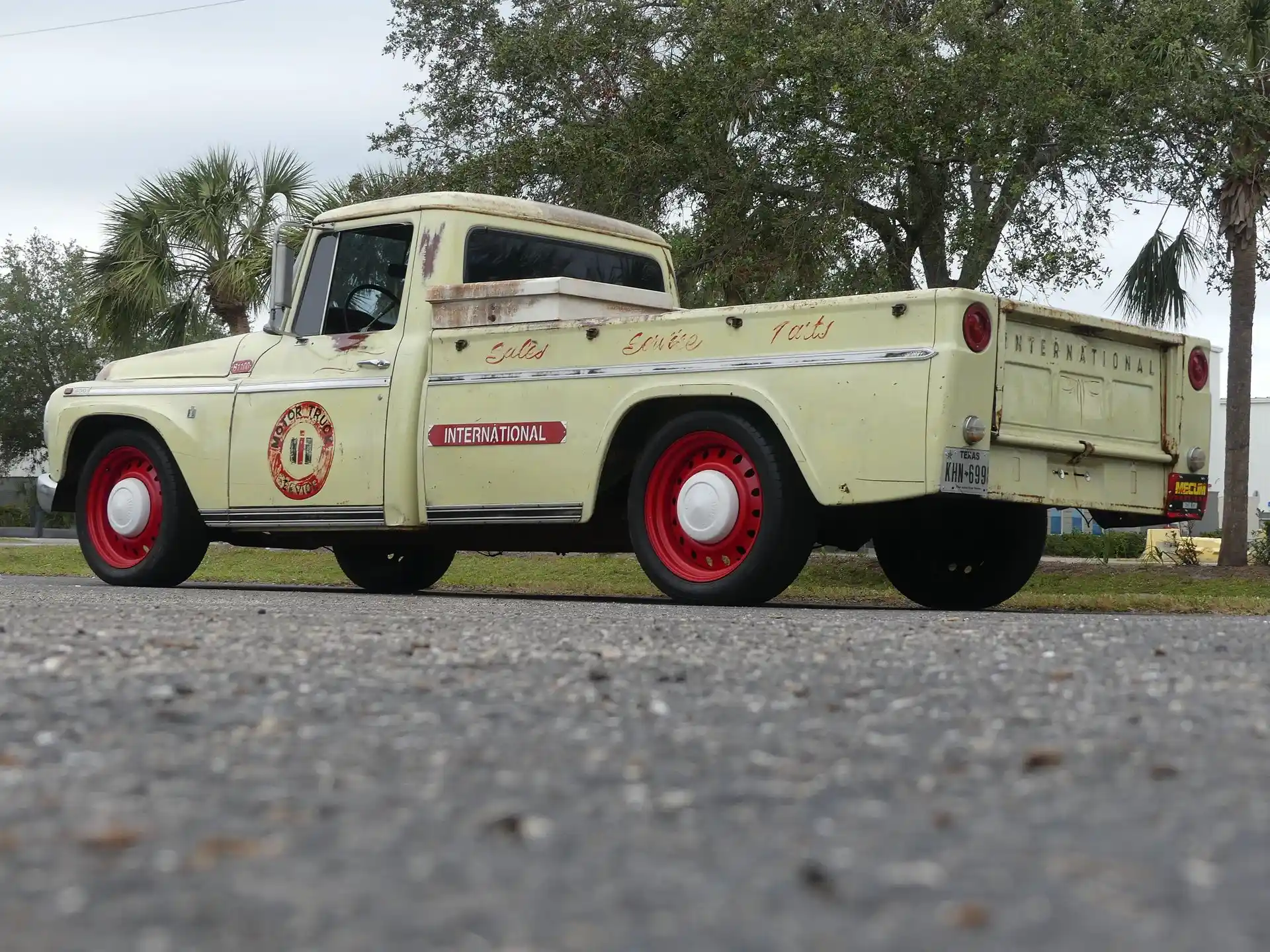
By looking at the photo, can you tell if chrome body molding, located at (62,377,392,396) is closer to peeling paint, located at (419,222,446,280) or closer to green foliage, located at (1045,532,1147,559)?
peeling paint, located at (419,222,446,280)

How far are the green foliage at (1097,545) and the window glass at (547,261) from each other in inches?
595

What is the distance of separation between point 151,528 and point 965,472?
5168 millimetres

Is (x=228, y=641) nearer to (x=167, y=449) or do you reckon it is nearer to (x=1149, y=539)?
(x=167, y=449)

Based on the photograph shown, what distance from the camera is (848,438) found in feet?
23.7

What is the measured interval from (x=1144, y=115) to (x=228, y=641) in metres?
12.3

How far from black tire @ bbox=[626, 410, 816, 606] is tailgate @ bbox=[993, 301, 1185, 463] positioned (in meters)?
0.95

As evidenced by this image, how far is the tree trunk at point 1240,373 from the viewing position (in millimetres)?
18328

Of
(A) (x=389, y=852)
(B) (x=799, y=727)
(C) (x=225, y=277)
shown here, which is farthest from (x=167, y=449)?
(C) (x=225, y=277)

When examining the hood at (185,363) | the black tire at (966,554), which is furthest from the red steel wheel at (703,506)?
the hood at (185,363)

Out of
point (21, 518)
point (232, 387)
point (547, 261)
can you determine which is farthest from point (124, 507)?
point (21, 518)

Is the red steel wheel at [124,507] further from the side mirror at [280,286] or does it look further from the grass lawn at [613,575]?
the grass lawn at [613,575]

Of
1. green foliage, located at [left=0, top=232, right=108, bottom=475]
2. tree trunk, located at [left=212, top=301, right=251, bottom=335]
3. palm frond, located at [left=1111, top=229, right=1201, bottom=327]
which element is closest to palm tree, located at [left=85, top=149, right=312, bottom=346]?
tree trunk, located at [left=212, top=301, right=251, bottom=335]

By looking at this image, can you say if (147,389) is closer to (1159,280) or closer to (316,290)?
(316,290)

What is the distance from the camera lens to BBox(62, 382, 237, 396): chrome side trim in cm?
964
